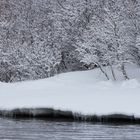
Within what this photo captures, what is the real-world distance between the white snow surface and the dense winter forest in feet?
6.26

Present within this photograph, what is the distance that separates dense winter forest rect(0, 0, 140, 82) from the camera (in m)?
39.4

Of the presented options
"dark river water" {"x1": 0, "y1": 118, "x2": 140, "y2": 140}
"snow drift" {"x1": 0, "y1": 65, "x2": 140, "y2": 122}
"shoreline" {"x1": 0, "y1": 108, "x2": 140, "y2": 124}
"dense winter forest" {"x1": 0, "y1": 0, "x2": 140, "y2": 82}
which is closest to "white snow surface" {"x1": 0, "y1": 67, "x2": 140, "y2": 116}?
"snow drift" {"x1": 0, "y1": 65, "x2": 140, "y2": 122}

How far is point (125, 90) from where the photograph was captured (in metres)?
33.1

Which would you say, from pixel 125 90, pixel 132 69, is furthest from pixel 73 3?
pixel 125 90

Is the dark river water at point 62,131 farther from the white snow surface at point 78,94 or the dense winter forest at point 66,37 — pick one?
the dense winter forest at point 66,37

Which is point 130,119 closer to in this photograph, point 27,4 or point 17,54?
point 17,54

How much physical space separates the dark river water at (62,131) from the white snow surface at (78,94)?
163cm

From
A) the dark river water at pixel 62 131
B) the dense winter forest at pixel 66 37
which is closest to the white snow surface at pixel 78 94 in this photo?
the dark river water at pixel 62 131

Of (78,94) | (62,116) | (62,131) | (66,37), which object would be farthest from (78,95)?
(66,37)

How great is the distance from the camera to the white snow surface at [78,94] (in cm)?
2878

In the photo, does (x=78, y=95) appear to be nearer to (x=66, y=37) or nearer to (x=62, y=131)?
(x=62, y=131)

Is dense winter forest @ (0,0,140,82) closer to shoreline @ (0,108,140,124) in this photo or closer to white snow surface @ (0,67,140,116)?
white snow surface @ (0,67,140,116)

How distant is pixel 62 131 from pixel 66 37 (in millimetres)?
22365

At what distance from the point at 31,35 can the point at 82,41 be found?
8.28 metres
